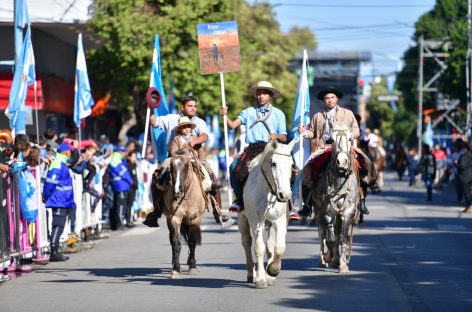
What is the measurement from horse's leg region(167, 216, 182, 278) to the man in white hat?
110 cm

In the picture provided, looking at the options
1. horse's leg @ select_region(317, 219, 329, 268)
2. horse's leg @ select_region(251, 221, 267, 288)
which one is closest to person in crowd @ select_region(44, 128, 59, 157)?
horse's leg @ select_region(317, 219, 329, 268)

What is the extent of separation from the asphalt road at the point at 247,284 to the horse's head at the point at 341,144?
149 cm

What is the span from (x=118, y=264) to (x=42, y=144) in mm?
5140

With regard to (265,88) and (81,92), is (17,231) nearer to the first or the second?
(265,88)

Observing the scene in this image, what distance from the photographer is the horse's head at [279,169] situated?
13.4 m

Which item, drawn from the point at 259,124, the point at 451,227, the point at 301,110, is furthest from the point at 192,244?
the point at 451,227

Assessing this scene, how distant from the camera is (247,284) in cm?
1455

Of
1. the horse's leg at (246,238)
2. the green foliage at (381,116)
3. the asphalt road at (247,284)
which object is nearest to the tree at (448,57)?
the green foliage at (381,116)

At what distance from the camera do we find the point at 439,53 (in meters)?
73.4

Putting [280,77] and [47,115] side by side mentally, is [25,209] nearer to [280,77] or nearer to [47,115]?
[47,115]

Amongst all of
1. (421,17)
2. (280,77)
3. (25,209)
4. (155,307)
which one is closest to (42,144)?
(25,209)

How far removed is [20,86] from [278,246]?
953cm

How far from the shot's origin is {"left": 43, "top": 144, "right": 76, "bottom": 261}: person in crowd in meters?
18.8

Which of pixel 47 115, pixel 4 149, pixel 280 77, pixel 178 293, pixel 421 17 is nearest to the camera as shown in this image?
pixel 178 293
